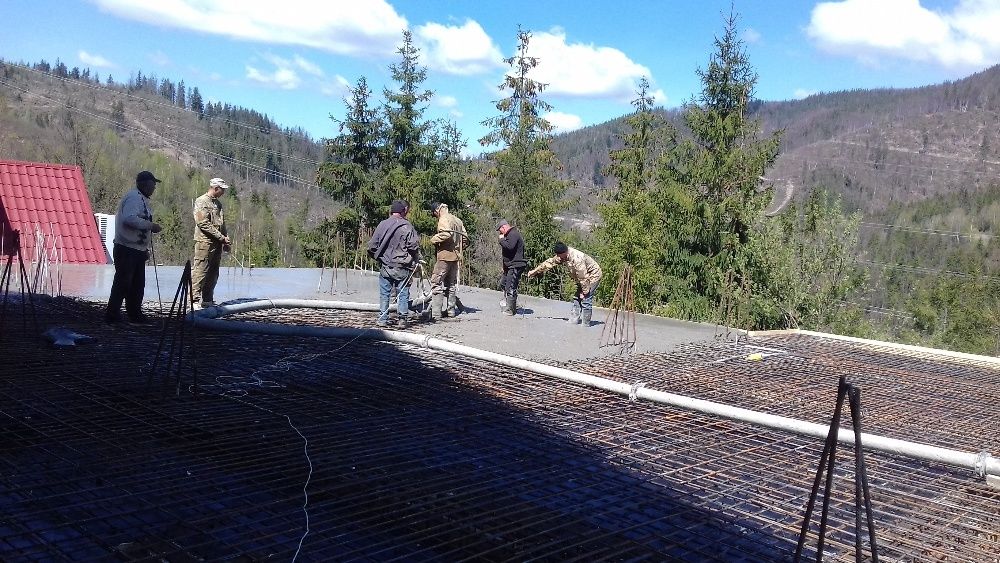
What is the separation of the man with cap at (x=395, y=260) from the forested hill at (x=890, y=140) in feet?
144

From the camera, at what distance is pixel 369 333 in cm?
757

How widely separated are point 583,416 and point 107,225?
1380 centimetres

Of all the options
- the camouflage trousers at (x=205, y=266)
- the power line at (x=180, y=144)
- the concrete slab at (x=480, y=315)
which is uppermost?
the power line at (x=180, y=144)

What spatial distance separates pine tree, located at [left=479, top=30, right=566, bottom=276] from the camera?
23766 mm

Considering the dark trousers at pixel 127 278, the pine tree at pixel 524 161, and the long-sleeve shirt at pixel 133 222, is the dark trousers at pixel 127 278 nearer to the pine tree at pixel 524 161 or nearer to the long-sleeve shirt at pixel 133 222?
the long-sleeve shirt at pixel 133 222

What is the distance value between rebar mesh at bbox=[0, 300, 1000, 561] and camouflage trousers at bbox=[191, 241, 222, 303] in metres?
1.67

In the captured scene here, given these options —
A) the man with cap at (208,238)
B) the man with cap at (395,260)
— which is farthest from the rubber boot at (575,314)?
the man with cap at (208,238)

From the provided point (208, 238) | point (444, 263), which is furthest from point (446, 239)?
point (208, 238)

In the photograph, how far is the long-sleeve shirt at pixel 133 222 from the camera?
7.18m

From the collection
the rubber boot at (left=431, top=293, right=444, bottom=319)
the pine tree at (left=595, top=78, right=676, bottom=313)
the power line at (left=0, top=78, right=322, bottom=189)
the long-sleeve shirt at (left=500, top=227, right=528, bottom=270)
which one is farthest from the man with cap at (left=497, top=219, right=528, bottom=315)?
the power line at (left=0, top=78, right=322, bottom=189)

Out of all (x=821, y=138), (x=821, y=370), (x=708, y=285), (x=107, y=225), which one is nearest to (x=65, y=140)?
(x=107, y=225)

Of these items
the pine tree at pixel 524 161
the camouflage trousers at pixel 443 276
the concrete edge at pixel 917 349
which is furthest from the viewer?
the pine tree at pixel 524 161

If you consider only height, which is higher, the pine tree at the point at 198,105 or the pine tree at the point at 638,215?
the pine tree at the point at 198,105

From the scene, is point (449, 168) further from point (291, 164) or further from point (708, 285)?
point (291, 164)
